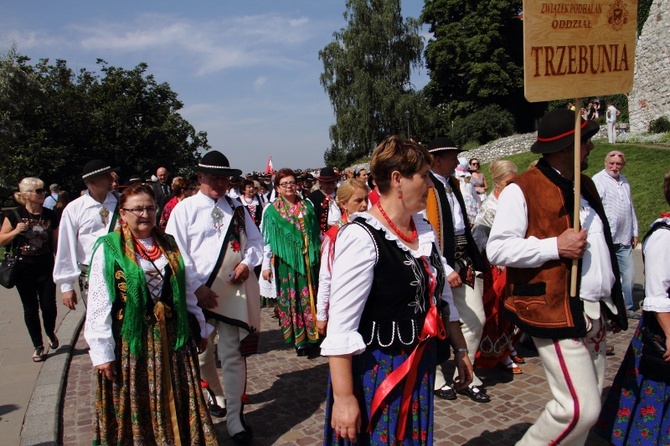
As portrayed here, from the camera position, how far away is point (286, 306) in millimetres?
6570

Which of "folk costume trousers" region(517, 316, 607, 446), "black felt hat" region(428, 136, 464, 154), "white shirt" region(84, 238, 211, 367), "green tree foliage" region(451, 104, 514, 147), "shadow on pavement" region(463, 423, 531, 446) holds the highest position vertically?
"green tree foliage" region(451, 104, 514, 147)

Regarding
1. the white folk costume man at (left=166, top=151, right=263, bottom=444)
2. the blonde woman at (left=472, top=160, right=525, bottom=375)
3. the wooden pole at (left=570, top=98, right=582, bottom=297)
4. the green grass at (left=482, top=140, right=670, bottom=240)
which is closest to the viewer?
the wooden pole at (left=570, top=98, right=582, bottom=297)

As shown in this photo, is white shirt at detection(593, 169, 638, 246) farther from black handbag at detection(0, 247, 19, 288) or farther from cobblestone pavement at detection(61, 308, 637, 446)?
black handbag at detection(0, 247, 19, 288)

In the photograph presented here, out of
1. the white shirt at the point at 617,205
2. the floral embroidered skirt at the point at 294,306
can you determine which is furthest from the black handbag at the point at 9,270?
the white shirt at the point at 617,205

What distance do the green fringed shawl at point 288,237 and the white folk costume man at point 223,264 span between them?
6.21ft

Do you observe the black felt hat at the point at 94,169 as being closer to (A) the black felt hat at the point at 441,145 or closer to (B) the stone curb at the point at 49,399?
(B) the stone curb at the point at 49,399

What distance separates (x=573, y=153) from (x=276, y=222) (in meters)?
3.99

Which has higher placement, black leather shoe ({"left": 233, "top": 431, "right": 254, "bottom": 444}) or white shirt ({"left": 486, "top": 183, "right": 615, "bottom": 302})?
white shirt ({"left": 486, "top": 183, "right": 615, "bottom": 302})

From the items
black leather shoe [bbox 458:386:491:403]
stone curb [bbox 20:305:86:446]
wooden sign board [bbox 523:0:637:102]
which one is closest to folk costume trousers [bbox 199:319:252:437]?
stone curb [bbox 20:305:86:446]

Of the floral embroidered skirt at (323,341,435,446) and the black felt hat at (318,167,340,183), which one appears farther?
the black felt hat at (318,167,340,183)

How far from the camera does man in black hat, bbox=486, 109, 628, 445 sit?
2867 mm

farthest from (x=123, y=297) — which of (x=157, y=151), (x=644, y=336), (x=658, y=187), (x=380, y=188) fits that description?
(x=157, y=151)

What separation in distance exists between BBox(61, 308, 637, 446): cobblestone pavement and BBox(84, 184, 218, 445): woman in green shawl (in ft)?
2.92

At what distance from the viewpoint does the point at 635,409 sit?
138 inches
